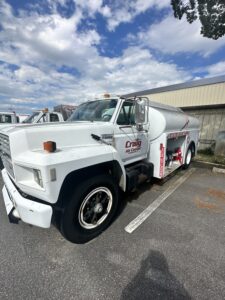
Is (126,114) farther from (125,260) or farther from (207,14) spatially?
(207,14)

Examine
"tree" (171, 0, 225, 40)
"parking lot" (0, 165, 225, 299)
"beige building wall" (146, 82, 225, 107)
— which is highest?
"tree" (171, 0, 225, 40)

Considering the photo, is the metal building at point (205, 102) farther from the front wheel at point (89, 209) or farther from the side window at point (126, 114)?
the front wheel at point (89, 209)

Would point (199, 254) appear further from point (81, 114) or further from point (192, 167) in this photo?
point (192, 167)

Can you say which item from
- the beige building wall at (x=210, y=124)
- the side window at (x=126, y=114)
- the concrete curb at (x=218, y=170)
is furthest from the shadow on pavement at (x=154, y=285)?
the beige building wall at (x=210, y=124)

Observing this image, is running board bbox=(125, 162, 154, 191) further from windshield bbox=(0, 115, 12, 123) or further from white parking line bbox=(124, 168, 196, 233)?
windshield bbox=(0, 115, 12, 123)

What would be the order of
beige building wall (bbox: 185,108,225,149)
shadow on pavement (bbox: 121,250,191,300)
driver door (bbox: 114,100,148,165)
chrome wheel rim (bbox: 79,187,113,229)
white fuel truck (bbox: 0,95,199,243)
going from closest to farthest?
shadow on pavement (bbox: 121,250,191,300) → white fuel truck (bbox: 0,95,199,243) → chrome wheel rim (bbox: 79,187,113,229) → driver door (bbox: 114,100,148,165) → beige building wall (bbox: 185,108,225,149)

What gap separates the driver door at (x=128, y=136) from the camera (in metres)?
3.24

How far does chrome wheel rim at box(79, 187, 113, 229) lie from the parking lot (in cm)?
28

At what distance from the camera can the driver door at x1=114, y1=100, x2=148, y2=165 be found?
324 centimetres

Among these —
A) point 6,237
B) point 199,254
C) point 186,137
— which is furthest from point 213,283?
point 186,137

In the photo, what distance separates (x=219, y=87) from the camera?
31.0ft

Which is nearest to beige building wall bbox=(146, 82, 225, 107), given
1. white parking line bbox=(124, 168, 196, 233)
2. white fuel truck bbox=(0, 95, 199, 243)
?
white parking line bbox=(124, 168, 196, 233)

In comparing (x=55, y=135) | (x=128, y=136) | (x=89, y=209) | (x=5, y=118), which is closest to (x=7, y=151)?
(x=55, y=135)

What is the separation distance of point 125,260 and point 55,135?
202 cm
